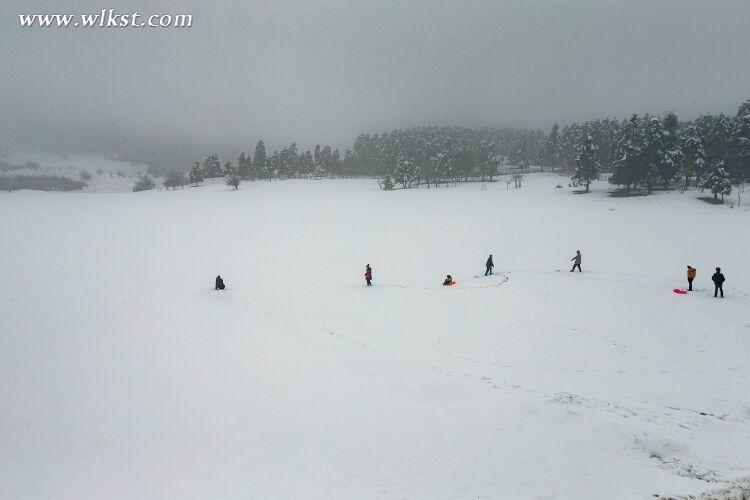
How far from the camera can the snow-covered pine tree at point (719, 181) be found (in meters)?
54.7

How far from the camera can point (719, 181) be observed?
54938mm

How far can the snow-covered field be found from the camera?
9180mm

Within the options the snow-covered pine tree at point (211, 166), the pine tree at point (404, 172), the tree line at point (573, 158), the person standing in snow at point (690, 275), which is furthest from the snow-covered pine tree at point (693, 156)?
the snow-covered pine tree at point (211, 166)

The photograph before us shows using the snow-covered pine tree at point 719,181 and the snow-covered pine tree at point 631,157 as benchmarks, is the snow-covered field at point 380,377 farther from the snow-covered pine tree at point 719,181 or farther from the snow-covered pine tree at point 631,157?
the snow-covered pine tree at point 631,157

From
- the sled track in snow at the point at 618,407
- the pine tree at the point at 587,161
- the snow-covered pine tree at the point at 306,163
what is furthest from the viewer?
the snow-covered pine tree at the point at 306,163

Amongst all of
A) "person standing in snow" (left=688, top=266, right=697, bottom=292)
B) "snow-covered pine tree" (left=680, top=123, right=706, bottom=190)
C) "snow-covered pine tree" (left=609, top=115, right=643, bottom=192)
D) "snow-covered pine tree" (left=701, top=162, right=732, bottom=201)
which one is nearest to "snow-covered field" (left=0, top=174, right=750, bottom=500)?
"person standing in snow" (left=688, top=266, right=697, bottom=292)

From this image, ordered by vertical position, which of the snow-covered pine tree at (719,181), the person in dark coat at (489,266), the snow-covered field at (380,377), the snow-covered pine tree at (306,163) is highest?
the snow-covered pine tree at (306,163)

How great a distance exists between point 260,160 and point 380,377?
12769 cm

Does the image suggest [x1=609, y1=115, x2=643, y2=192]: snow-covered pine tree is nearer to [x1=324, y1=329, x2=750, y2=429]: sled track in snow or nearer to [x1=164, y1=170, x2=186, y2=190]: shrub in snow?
[x1=324, y1=329, x2=750, y2=429]: sled track in snow

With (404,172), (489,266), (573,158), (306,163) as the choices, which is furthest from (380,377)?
(306,163)

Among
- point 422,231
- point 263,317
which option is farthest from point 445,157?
point 263,317

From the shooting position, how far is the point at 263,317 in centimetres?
2239

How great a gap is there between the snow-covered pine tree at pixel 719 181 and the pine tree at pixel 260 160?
111m

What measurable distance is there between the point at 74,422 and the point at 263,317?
11003mm
